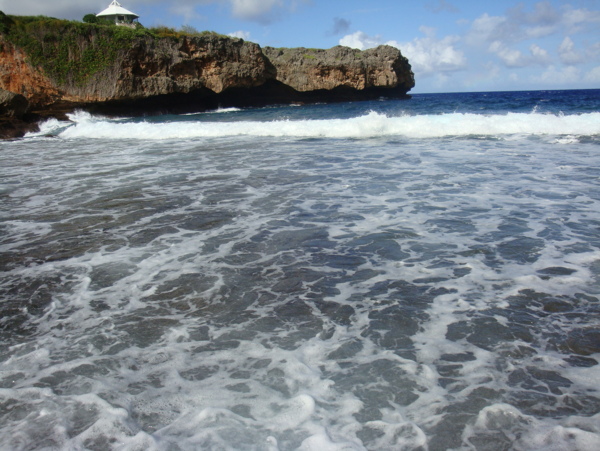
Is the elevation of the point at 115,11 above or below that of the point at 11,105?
above

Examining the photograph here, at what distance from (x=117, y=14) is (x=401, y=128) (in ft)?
107

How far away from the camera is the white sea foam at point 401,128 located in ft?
47.0

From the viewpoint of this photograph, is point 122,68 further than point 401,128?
Yes

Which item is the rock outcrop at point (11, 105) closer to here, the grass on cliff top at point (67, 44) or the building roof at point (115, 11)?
the grass on cliff top at point (67, 44)

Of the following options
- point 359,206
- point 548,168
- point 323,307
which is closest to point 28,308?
point 323,307

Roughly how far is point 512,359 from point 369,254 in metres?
1.87

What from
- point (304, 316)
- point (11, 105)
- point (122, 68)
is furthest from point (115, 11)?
point (304, 316)

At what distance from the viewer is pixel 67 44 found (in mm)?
29641

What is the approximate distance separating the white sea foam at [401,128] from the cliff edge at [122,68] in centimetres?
900

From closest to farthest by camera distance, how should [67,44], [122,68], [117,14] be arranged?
1. [67,44]
2. [122,68]
3. [117,14]

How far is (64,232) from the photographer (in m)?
5.10

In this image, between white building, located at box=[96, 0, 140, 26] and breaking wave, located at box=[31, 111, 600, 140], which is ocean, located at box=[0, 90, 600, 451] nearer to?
breaking wave, located at box=[31, 111, 600, 140]

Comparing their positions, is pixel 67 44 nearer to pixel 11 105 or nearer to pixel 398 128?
pixel 11 105

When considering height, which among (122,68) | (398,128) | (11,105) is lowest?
(398,128)
